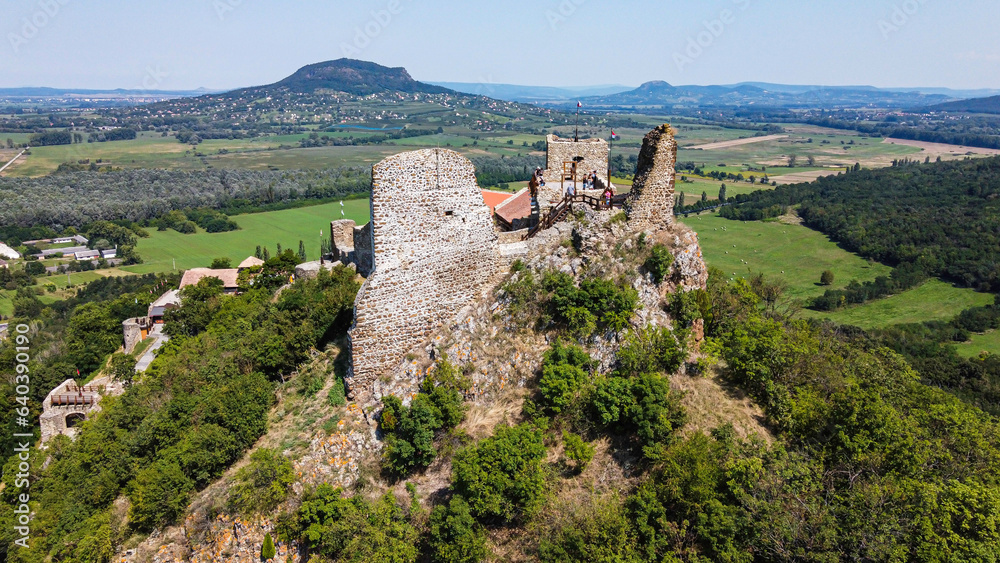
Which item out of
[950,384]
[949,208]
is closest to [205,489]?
[950,384]

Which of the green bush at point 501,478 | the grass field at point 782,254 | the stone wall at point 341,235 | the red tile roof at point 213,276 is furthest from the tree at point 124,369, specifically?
the grass field at point 782,254

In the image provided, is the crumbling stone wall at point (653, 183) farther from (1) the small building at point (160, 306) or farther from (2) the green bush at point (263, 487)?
(1) the small building at point (160, 306)

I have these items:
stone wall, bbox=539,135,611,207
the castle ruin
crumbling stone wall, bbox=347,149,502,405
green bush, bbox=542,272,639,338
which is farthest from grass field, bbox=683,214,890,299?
crumbling stone wall, bbox=347,149,502,405

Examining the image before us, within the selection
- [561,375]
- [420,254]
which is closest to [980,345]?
[561,375]

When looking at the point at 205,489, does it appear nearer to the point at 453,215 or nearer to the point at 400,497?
the point at 400,497

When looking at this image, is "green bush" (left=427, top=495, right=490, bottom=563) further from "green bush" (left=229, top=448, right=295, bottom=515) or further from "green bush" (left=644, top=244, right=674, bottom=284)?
"green bush" (left=644, top=244, right=674, bottom=284)

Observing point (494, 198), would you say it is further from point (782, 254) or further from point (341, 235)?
point (782, 254)
